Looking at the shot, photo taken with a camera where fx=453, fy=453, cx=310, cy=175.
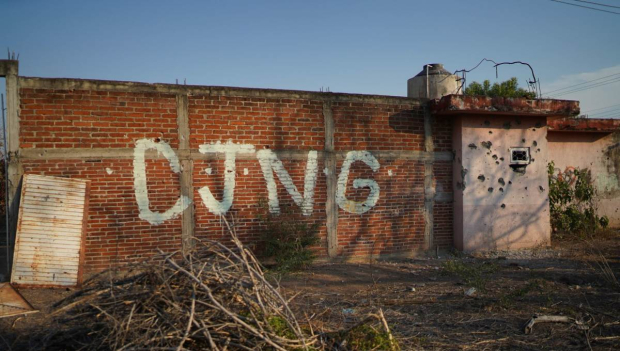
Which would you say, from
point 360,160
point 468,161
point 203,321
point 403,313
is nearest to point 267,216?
point 360,160

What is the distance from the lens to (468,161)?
28.7ft

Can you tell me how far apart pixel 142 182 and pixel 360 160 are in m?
3.77

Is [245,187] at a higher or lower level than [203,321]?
higher

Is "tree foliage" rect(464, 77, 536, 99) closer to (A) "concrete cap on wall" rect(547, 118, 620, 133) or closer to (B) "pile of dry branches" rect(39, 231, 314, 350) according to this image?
(A) "concrete cap on wall" rect(547, 118, 620, 133)

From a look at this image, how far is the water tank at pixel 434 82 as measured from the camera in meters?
9.62

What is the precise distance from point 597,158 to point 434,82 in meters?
5.27

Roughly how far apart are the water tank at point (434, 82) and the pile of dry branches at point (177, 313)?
741 cm

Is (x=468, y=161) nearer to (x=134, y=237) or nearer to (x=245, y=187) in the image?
(x=245, y=187)

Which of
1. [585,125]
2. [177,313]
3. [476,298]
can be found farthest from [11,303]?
[585,125]

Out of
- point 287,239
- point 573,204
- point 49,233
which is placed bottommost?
point 287,239

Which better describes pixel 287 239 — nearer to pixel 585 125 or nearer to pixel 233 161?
pixel 233 161

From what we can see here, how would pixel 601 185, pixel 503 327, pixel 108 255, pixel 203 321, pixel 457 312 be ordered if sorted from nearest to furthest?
pixel 203 321, pixel 503 327, pixel 457 312, pixel 108 255, pixel 601 185

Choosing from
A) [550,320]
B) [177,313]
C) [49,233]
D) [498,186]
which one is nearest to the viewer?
[177,313]

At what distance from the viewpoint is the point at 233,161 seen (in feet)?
24.8
